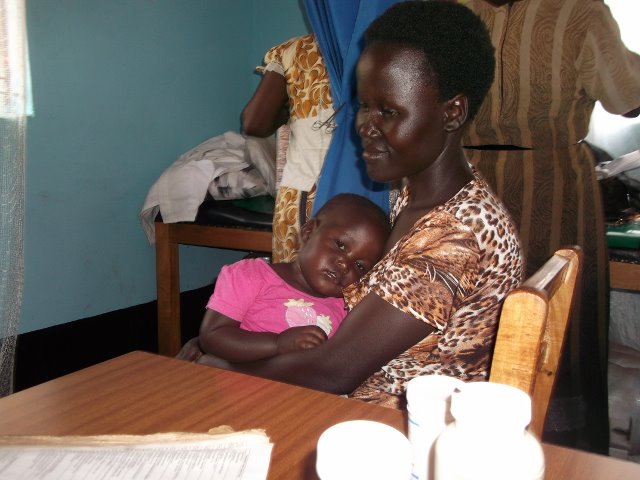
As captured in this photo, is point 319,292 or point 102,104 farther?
point 102,104

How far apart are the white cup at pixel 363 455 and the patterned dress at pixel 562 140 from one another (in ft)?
5.16

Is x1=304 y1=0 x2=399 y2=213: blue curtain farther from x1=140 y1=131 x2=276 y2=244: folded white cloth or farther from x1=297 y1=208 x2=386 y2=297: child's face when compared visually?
x1=140 y1=131 x2=276 y2=244: folded white cloth

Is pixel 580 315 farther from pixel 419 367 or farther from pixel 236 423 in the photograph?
pixel 236 423

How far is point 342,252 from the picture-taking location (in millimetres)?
1365

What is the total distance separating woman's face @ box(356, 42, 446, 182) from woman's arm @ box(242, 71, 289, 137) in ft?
3.69

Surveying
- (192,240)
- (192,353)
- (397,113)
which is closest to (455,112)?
(397,113)

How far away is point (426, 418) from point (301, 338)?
2.26 ft

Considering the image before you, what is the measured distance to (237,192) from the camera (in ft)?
9.73

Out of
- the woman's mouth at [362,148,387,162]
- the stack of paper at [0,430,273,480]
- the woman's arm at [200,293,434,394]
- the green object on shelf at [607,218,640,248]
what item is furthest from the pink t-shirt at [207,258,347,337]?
the green object on shelf at [607,218,640,248]

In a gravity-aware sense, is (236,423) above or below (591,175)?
below

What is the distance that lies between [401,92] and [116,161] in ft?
7.50

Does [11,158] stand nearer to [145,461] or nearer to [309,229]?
[309,229]

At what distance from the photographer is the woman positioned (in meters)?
0.90

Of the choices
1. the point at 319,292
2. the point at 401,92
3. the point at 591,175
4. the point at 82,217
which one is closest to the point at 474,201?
the point at 401,92
